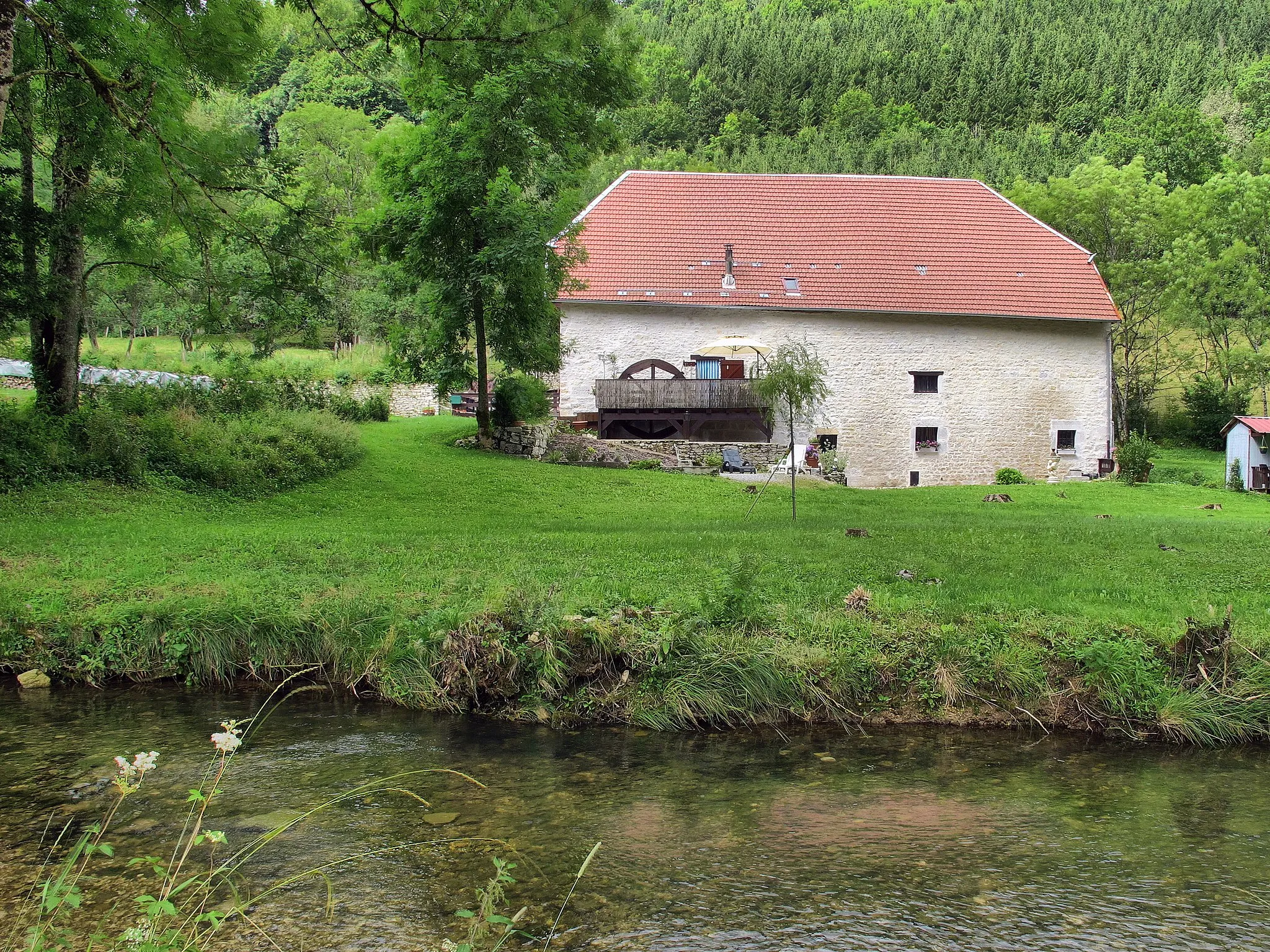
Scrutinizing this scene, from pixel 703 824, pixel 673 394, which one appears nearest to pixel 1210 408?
pixel 673 394

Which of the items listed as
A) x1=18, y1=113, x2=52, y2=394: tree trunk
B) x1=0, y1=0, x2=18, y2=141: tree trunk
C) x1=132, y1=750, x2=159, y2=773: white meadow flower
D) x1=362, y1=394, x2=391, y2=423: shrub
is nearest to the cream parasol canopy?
x1=362, y1=394, x2=391, y2=423: shrub

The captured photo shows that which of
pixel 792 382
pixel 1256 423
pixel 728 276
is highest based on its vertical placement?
pixel 728 276

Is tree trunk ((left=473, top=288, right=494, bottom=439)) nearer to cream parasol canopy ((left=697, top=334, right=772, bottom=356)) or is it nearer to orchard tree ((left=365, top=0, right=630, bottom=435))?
orchard tree ((left=365, top=0, right=630, bottom=435))

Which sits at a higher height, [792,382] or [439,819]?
[792,382]

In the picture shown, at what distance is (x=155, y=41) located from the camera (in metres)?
12.9

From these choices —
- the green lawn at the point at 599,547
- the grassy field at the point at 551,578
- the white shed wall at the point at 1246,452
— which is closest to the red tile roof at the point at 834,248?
the white shed wall at the point at 1246,452

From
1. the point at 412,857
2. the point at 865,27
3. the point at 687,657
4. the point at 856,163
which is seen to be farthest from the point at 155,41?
Answer: the point at 865,27

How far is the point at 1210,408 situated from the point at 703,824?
3749 centimetres

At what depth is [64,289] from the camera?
14.8 meters

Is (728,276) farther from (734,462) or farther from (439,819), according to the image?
(439,819)

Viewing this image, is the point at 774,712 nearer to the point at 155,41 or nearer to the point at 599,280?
the point at 155,41

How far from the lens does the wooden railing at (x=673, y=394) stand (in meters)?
26.6

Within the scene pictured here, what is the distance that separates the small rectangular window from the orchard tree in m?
11.9

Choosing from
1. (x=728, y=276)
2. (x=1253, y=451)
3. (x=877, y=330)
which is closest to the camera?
(x=1253, y=451)
